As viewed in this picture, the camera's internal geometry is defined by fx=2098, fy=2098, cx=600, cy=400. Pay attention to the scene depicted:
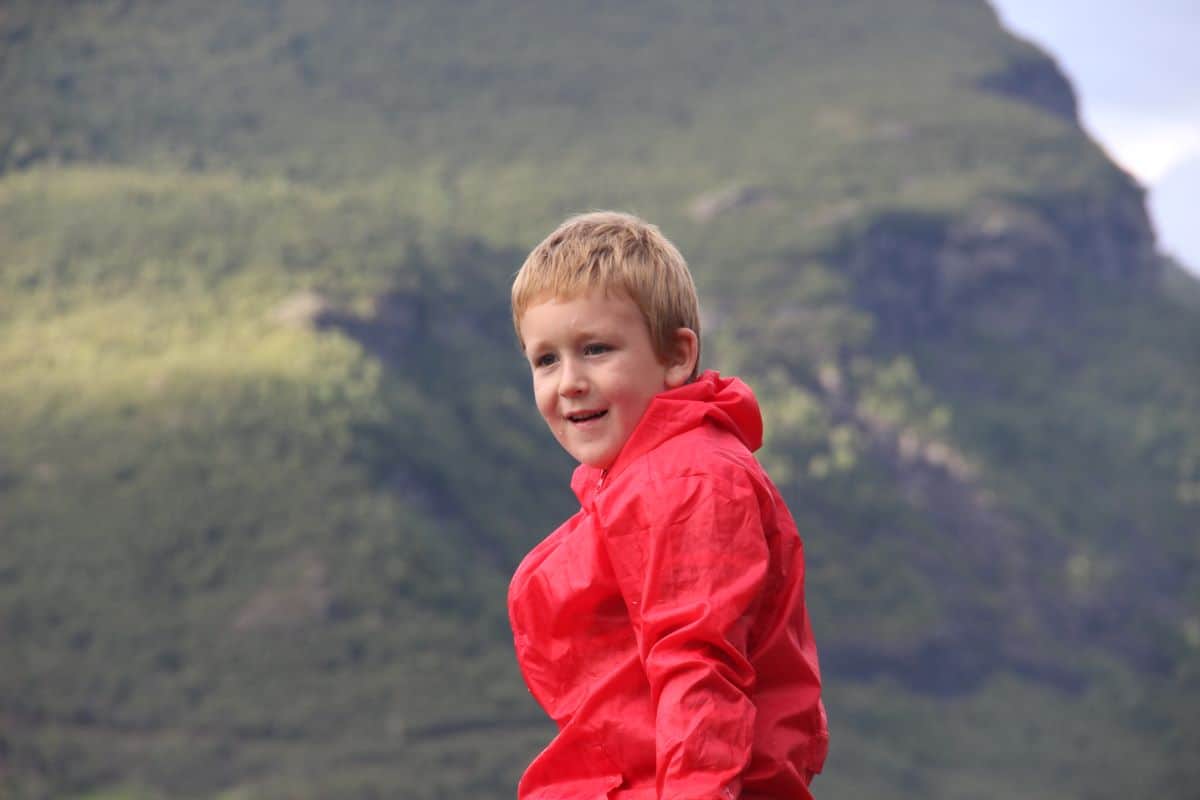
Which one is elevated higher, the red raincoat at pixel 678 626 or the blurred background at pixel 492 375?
the blurred background at pixel 492 375

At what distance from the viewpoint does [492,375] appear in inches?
2024

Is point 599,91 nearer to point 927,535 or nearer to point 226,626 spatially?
point 927,535

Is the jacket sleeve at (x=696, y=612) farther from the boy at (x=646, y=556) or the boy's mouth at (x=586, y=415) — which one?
the boy's mouth at (x=586, y=415)

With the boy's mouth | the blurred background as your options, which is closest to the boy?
the boy's mouth

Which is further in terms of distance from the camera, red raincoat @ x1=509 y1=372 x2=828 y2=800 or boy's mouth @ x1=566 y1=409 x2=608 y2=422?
boy's mouth @ x1=566 y1=409 x2=608 y2=422

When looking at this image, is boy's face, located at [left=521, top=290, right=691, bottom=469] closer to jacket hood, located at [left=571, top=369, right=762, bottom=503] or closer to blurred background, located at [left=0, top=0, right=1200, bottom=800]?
jacket hood, located at [left=571, top=369, right=762, bottom=503]

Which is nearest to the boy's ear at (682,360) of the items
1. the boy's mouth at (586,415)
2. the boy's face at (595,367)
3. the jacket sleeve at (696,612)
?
the boy's face at (595,367)

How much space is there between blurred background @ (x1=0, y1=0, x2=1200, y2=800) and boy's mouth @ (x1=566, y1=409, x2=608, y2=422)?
31117 mm

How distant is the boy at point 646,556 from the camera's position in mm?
3000

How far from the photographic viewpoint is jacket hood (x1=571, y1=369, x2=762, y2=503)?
3.21 m

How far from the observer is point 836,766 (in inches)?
1703

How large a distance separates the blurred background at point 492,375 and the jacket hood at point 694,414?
31.2 m

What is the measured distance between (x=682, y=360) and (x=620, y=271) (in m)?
0.21

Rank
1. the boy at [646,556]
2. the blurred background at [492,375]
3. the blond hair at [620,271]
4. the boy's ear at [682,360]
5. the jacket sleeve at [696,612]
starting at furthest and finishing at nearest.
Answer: the blurred background at [492,375] → the boy's ear at [682,360] → the blond hair at [620,271] → the boy at [646,556] → the jacket sleeve at [696,612]
